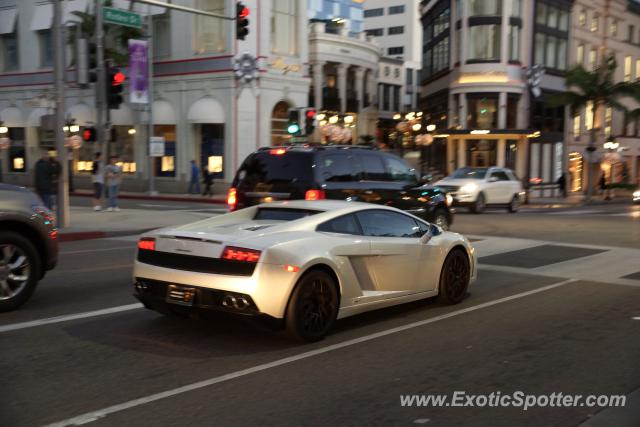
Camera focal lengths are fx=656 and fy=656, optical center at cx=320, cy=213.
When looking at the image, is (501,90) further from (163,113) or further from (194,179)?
(163,113)

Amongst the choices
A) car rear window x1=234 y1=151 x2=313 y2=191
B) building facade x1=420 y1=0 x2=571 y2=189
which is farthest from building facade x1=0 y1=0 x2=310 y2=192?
car rear window x1=234 y1=151 x2=313 y2=191

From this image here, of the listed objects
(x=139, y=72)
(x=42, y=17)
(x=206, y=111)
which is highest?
(x=42, y=17)

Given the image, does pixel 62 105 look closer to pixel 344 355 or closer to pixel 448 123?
pixel 344 355

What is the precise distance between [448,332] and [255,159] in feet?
20.1

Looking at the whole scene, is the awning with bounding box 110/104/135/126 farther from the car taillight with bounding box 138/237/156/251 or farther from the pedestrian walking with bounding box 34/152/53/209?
the car taillight with bounding box 138/237/156/251

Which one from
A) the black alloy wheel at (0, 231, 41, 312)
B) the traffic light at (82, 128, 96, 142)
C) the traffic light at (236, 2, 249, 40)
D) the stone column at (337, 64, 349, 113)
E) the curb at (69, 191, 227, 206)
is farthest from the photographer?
the stone column at (337, 64, 349, 113)

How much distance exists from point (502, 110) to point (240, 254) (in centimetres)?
4128

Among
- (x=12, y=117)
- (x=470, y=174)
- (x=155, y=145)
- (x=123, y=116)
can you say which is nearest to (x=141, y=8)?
(x=123, y=116)

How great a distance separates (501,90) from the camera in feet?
146

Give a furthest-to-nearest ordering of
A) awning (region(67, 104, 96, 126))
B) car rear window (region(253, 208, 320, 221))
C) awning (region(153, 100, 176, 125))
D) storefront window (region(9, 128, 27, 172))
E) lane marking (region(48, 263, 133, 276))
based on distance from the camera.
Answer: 1. storefront window (region(9, 128, 27, 172))
2. awning (region(67, 104, 96, 126))
3. awning (region(153, 100, 176, 125))
4. lane marking (region(48, 263, 133, 276))
5. car rear window (region(253, 208, 320, 221))

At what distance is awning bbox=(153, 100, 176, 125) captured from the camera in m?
36.6

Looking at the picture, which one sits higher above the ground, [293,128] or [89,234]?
[293,128]

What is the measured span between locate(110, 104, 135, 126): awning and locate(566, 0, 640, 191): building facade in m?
31.9

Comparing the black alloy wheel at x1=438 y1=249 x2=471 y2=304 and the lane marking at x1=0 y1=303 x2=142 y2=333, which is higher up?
the black alloy wheel at x1=438 y1=249 x2=471 y2=304
